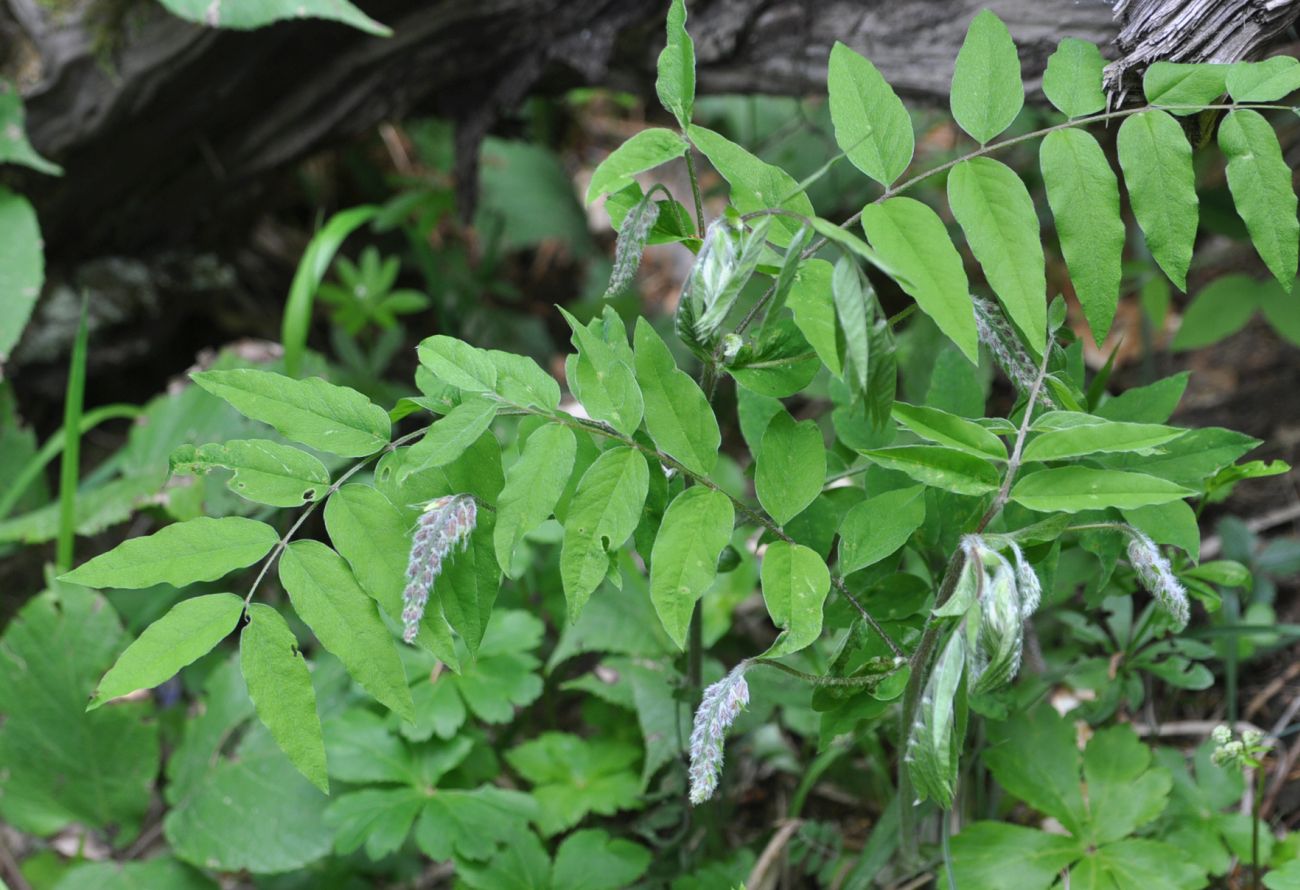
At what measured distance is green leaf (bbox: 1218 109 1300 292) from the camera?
3.99ft

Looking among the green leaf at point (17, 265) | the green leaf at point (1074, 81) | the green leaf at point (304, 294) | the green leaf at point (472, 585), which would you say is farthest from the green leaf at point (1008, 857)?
the green leaf at point (17, 265)

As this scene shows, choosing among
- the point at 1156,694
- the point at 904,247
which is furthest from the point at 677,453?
the point at 1156,694

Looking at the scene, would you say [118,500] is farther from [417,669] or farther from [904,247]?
[904,247]

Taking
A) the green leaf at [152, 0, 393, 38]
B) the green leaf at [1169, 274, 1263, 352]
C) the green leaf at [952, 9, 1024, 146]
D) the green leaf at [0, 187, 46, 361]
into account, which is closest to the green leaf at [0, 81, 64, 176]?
the green leaf at [0, 187, 46, 361]

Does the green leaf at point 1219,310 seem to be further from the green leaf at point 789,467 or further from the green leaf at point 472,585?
the green leaf at point 472,585

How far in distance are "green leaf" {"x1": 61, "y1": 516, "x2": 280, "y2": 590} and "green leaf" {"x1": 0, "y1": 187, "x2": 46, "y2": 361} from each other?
5.27 ft

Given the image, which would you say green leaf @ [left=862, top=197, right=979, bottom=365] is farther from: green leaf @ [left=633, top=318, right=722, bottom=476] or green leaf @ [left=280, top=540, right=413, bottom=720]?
green leaf @ [left=280, top=540, right=413, bottom=720]

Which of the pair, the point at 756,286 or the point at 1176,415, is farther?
the point at 756,286

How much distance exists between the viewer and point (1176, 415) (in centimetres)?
264

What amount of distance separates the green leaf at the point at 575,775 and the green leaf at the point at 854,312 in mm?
1128

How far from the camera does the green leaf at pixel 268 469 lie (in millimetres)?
1121

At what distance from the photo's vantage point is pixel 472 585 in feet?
3.84

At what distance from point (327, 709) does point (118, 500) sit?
2.90ft

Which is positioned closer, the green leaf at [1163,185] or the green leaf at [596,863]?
the green leaf at [1163,185]
